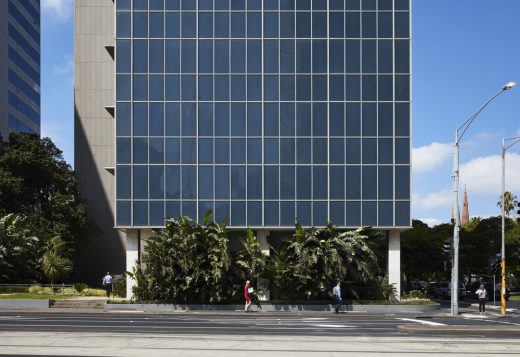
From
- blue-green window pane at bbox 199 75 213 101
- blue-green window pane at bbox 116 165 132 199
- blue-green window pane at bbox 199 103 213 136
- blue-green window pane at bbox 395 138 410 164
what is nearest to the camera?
blue-green window pane at bbox 116 165 132 199

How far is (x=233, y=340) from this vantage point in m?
20.8

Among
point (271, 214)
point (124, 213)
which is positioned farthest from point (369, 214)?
point (124, 213)

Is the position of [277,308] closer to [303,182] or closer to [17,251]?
→ [303,182]

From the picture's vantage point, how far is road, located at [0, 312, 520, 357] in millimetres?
18094

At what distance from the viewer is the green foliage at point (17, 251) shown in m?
46.2

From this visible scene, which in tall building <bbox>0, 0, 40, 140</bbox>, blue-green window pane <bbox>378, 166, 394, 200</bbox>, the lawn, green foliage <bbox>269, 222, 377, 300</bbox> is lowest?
the lawn

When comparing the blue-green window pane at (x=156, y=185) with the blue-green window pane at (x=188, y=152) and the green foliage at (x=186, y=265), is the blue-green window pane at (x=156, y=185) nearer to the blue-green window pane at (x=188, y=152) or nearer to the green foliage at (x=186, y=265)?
the blue-green window pane at (x=188, y=152)

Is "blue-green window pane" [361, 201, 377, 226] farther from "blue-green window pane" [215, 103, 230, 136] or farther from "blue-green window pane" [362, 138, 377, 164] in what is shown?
"blue-green window pane" [215, 103, 230, 136]

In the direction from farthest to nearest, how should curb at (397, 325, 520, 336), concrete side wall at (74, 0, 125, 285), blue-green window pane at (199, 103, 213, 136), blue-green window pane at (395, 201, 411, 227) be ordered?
concrete side wall at (74, 0, 125, 285) < blue-green window pane at (199, 103, 213, 136) < blue-green window pane at (395, 201, 411, 227) < curb at (397, 325, 520, 336)

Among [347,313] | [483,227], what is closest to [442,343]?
[347,313]

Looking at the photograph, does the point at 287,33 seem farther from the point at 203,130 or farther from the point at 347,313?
the point at 347,313

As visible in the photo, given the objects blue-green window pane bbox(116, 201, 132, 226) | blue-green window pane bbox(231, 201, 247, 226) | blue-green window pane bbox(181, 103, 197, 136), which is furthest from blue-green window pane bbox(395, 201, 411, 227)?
blue-green window pane bbox(116, 201, 132, 226)

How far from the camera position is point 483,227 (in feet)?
245

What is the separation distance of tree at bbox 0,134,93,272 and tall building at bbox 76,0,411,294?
14.3 meters
